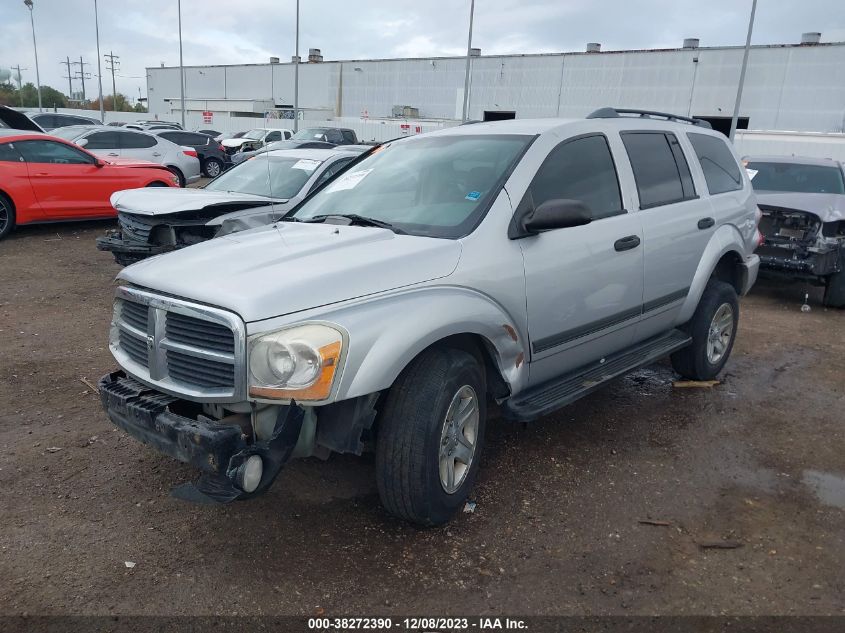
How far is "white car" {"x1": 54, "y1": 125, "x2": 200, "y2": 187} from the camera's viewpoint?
15.0m

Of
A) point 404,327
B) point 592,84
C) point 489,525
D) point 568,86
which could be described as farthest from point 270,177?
point 568,86

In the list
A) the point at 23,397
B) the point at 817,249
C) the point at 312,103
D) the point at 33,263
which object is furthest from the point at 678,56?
the point at 23,397

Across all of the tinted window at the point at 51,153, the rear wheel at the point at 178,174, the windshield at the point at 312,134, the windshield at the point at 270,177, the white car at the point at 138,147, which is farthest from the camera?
the windshield at the point at 312,134

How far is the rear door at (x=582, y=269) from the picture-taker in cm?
361

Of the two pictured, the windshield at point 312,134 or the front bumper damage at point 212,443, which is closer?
the front bumper damage at point 212,443

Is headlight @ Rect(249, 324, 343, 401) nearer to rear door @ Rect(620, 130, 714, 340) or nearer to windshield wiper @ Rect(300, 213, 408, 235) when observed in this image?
windshield wiper @ Rect(300, 213, 408, 235)

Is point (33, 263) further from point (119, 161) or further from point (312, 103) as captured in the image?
point (312, 103)

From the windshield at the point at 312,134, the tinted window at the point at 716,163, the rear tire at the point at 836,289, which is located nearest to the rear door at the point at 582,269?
the tinted window at the point at 716,163

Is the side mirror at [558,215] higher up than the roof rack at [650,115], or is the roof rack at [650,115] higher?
the roof rack at [650,115]

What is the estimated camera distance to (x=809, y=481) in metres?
3.96

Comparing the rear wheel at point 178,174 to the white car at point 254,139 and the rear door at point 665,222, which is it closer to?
the rear door at point 665,222

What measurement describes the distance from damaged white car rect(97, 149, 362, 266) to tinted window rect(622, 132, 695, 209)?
10.7ft

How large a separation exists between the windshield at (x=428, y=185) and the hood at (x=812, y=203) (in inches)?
221

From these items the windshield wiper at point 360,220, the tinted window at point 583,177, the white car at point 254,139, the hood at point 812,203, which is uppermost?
the tinted window at point 583,177
